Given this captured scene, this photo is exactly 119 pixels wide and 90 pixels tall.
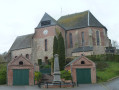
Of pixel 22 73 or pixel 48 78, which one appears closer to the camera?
pixel 22 73

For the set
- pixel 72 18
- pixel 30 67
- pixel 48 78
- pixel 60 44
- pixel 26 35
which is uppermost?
pixel 72 18

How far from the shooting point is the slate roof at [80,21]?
43509 mm

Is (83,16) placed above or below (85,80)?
above

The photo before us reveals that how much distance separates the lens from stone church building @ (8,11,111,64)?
41.3 m

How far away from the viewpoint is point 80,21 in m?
44.8

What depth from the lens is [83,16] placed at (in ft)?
150

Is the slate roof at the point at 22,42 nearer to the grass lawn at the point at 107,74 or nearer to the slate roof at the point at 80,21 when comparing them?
the slate roof at the point at 80,21

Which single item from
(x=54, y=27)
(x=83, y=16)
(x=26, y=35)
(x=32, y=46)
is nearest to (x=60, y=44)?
(x=54, y=27)

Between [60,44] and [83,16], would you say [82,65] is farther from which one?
[83,16]

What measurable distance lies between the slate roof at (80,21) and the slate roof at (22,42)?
10.3m

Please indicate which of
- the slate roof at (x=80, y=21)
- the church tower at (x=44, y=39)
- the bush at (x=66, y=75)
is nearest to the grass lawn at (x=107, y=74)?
the bush at (x=66, y=75)

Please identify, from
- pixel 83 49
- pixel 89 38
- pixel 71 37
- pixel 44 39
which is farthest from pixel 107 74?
pixel 44 39

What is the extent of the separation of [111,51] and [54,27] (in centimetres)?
1439

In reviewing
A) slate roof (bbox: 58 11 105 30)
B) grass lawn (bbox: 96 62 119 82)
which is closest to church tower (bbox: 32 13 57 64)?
slate roof (bbox: 58 11 105 30)
